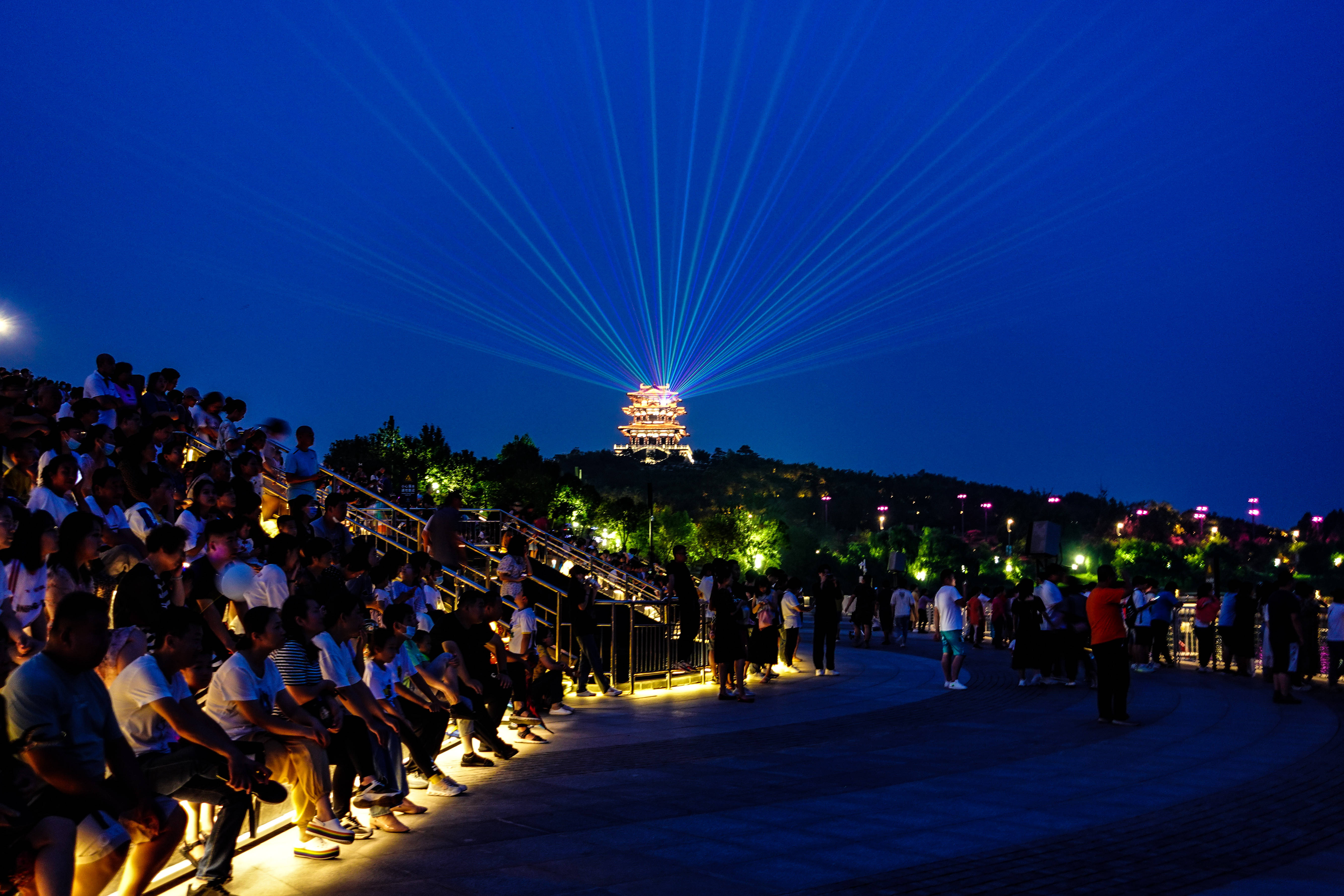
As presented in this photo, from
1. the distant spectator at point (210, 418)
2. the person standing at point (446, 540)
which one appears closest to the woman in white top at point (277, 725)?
the person standing at point (446, 540)

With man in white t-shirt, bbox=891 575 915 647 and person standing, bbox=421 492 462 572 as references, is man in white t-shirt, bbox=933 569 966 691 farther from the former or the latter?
man in white t-shirt, bbox=891 575 915 647

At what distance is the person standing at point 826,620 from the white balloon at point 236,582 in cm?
1226

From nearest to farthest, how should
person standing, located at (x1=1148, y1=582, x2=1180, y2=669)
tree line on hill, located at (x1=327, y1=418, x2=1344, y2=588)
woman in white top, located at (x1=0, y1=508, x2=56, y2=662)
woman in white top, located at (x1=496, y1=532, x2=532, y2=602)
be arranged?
woman in white top, located at (x1=0, y1=508, x2=56, y2=662)
woman in white top, located at (x1=496, y1=532, x2=532, y2=602)
person standing, located at (x1=1148, y1=582, x2=1180, y2=669)
tree line on hill, located at (x1=327, y1=418, x2=1344, y2=588)

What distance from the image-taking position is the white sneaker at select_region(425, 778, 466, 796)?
9406 mm

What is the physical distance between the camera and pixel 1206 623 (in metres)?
22.7

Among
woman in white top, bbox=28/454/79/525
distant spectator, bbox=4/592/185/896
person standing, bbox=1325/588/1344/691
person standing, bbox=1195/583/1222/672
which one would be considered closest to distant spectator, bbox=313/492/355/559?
woman in white top, bbox=28/454/79/525

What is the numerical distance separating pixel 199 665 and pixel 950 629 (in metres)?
13.2

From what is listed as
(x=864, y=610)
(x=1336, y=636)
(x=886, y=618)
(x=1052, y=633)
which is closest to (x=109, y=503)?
(x=1052, y=633)

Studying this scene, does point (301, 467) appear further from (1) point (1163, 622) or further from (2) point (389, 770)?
(1) point (1163, 622)

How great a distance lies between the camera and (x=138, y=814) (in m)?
5.29

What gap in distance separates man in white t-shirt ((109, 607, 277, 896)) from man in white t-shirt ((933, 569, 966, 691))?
523 inches

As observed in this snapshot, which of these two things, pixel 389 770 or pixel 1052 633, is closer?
pixel 389 770

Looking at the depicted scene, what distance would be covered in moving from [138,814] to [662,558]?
61366mm

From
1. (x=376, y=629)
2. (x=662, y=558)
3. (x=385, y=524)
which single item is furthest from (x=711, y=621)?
(x=662, y=558)
